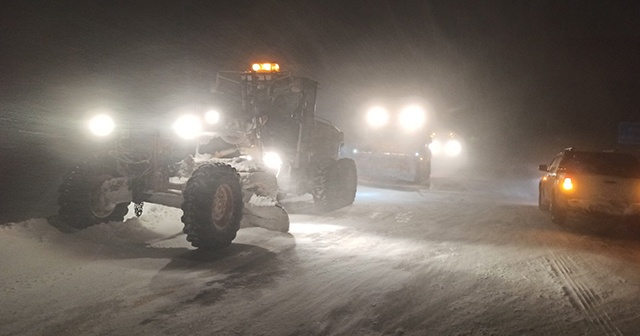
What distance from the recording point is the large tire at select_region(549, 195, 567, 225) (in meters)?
10.9

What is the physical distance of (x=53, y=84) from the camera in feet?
37.3

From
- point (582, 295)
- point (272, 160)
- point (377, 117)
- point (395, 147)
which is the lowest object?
point (582, 295)

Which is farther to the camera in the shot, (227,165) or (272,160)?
(272,160)

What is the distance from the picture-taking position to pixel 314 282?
19.4 ft

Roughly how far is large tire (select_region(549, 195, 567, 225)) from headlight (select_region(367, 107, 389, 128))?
9797mm

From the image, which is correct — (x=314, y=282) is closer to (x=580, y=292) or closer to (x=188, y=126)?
(x=580, y=292)

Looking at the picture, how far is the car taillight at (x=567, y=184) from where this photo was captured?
1064 centimetres

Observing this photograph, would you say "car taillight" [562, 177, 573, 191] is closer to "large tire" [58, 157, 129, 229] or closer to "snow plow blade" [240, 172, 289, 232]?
"snow plow blade" [240, 172, 289, 232]

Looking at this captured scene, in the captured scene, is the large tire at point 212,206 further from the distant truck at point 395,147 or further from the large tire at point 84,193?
the distant truck at point 395,147

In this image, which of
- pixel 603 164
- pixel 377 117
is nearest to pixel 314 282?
pixel 603 164

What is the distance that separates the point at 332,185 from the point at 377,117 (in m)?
8.82

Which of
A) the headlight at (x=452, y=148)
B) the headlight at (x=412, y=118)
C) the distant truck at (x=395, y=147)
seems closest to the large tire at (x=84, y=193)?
the distant truck at (x=395, y=147)

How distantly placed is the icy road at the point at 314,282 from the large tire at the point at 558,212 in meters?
1.06

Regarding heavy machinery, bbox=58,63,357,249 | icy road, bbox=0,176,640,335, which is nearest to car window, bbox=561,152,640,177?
icy road, bbox=0,176,640,335
